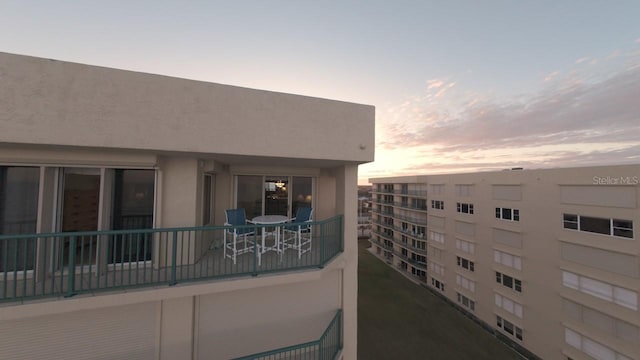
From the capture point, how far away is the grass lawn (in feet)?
64.9

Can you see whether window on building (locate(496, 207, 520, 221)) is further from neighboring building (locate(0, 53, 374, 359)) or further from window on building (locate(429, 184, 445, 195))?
neighboring building (locate(0, 53, 374, 359))

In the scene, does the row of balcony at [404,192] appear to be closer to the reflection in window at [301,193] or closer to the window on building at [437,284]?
the window on building at [437,284]

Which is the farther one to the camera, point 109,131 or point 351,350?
point 351,350

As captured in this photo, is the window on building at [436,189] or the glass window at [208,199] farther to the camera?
the window on building at [436,189]

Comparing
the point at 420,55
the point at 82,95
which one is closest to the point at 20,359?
the point at 82,95

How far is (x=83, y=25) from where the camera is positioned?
6906 millimetres

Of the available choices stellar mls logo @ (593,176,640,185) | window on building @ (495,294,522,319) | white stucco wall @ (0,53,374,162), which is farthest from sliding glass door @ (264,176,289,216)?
window on building @ (495,294,522,319)

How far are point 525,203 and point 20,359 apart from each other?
29820mm

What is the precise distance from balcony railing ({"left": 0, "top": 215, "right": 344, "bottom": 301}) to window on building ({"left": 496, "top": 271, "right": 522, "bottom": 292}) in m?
24.8

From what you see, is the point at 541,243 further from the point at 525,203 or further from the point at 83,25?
the point at 83,25

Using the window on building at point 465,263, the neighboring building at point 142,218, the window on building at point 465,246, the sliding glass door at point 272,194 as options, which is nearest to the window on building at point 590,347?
the window on building at point 465,263

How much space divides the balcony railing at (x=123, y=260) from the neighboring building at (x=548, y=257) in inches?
846

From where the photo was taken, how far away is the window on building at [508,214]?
21297 mm

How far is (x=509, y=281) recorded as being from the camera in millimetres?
21953
